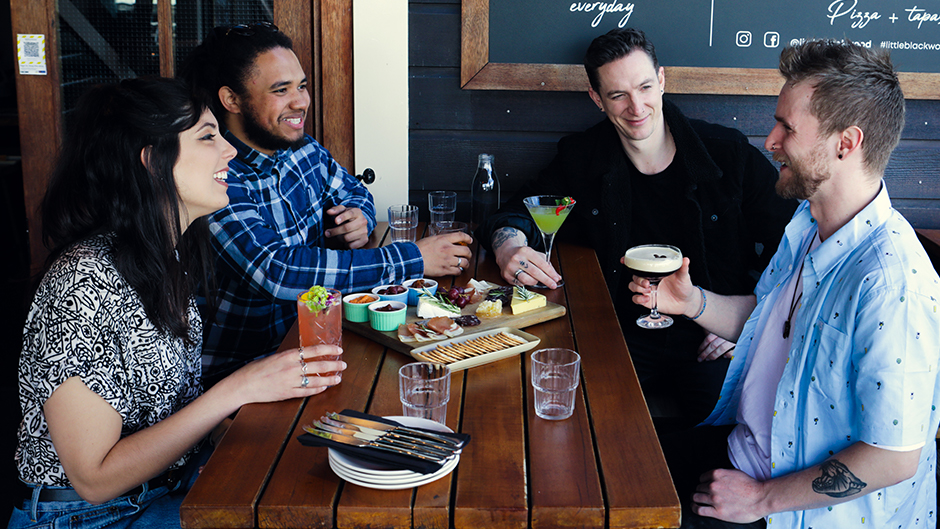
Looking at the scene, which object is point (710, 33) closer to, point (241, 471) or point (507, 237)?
point (507, 237)

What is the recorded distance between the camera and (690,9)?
283cm

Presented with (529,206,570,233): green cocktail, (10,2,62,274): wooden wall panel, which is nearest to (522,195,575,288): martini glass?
(529,206,570,233): green cocktail

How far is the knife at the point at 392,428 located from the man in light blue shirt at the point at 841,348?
68cm

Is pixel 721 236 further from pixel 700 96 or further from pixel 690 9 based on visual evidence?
pixel 690 9

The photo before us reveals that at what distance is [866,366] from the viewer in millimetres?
1317

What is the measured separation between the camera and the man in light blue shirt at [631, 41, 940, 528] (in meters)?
1.30

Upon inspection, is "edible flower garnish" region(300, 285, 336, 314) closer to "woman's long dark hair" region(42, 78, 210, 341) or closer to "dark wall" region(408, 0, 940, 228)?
"woman's long dark hair" region(42, 78, 210, 341)

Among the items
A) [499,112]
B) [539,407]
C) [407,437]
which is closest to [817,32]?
[499,112]

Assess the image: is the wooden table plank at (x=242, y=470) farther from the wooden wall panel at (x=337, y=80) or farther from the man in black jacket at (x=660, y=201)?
the wooden wall panel at (x=337, y=80)

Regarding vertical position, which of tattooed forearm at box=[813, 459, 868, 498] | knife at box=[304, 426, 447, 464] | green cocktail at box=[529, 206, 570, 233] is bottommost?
tattooed forearm at box=[813, 459, 868, 498]

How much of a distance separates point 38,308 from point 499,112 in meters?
1.96

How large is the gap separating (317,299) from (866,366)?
1.06 m

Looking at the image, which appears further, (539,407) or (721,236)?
(721,236)

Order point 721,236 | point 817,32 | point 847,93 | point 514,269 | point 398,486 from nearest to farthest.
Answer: point 398,486
point 847,93
point 514,269
point 721,236
point 817,32
